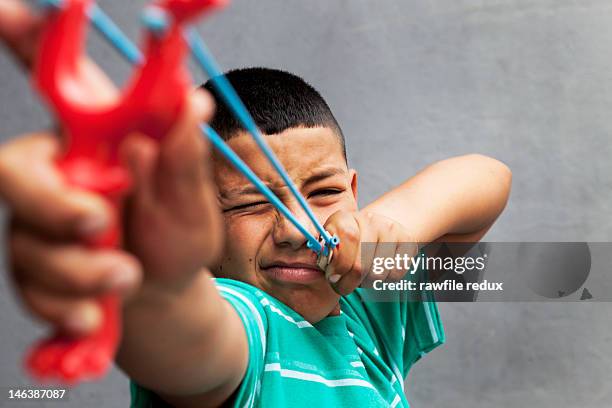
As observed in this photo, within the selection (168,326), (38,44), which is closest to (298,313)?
(168,326)

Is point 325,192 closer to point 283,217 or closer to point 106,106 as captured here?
point 283,217

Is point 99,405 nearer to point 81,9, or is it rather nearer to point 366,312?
point 366,312

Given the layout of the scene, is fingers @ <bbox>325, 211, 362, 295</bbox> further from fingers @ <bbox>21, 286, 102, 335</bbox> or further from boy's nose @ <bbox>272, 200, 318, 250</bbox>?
fingers @ <bbox>21, 286, 102, 335</bbox>

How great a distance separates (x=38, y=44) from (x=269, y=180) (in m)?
0.37

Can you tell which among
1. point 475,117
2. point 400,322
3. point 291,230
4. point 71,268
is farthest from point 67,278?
point 475,117

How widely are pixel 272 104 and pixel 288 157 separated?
0.06m

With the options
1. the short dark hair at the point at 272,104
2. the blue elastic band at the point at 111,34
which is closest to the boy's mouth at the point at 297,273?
the short dark hair at the point at 272,104

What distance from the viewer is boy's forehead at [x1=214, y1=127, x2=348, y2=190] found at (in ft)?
2.14

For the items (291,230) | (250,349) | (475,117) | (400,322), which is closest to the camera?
(250,349)

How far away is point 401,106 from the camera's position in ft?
4.35

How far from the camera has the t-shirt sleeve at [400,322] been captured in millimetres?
762

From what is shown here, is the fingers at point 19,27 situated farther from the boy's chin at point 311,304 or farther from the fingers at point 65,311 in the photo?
the boy's chin at point 311,304

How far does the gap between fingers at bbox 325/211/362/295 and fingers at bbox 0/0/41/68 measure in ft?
1.08

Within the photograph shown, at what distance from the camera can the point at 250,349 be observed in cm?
50
